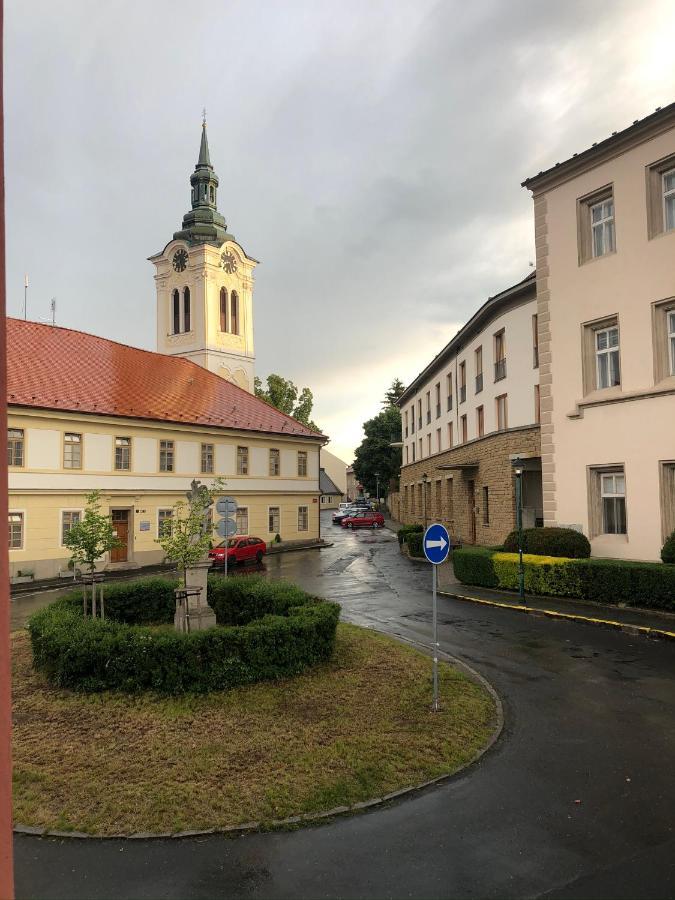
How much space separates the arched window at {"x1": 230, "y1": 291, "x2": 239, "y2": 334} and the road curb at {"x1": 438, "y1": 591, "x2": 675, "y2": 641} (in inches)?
1992

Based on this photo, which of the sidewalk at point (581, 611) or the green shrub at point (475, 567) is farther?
the green shrub at point (475, 567)

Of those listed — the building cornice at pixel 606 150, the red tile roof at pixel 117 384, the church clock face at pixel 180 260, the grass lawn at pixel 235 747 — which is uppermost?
the church clock face at pixel 180 260

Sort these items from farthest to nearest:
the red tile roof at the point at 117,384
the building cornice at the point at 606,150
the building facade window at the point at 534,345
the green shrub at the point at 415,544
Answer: the green shrub at the point at 415,544 < the red tile roof at the point at 117,384 < the building facade window at the point at 534,345 < the building cornice at the point at 606,150

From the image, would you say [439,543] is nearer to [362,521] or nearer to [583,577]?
[583,577]

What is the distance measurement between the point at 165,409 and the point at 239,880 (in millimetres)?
31388

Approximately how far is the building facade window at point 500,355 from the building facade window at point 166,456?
57.5 ft

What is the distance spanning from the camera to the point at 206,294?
60.3 meters

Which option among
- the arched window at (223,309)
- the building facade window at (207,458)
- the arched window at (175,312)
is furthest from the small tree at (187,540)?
the arched window at (175,312)

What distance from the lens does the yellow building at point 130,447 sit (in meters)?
27.2

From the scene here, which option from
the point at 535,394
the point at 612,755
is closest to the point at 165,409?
the point at 535,394

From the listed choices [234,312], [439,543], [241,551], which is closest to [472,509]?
[241,551]

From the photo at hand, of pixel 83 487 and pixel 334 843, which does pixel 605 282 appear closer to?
pixel 334 843

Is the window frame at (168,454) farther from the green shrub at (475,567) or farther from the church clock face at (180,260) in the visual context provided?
the church clock face at (180,260)

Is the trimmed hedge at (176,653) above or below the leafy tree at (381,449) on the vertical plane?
below
